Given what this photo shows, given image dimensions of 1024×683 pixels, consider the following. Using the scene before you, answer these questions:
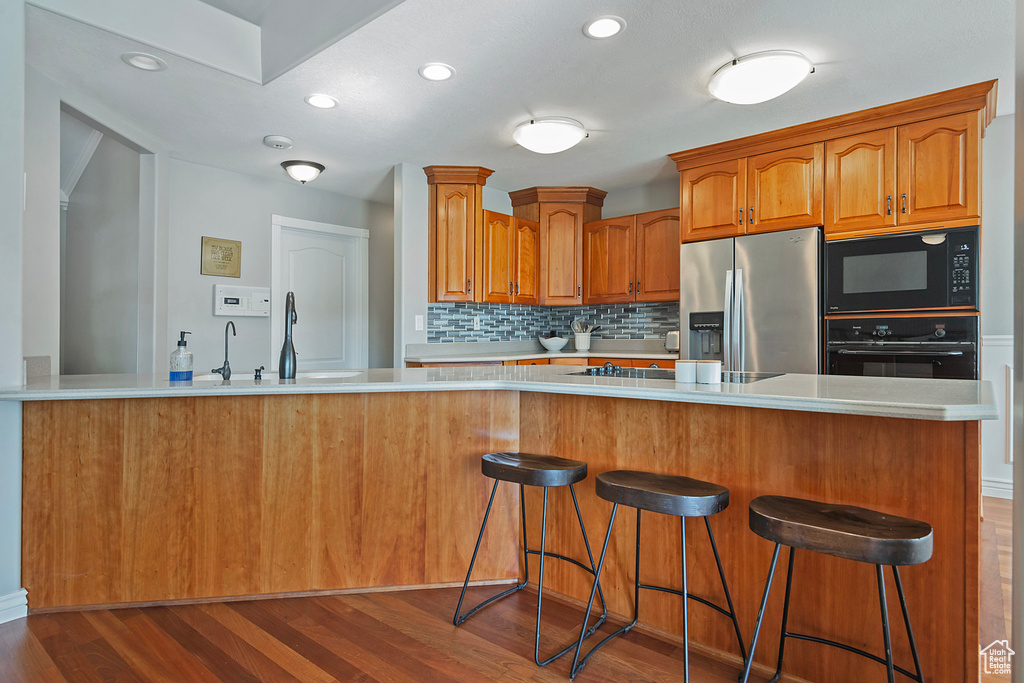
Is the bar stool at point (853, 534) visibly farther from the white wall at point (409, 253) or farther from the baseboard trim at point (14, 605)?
the white wall at point (409, 253)

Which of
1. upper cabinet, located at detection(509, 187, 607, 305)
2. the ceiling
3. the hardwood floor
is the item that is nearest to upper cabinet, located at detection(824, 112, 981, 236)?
the ceiling

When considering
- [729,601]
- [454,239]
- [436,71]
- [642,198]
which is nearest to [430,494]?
[729,601]

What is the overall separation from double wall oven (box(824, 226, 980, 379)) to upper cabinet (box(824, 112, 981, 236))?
0.12 metres

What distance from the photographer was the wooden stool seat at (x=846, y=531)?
1.17 meters

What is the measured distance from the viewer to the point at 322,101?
3.11 m

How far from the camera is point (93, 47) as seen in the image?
2541 millimetres

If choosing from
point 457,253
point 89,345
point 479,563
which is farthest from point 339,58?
point 89,345

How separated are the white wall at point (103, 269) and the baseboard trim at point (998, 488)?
554cm

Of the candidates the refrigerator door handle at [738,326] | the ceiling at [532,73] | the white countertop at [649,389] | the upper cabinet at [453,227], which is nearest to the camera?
the white countertop at [649,389]

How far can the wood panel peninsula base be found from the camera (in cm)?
154

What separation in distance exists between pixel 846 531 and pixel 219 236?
4.56 m

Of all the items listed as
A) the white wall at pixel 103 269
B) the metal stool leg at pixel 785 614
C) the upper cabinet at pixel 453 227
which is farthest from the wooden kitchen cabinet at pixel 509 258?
the metal stool leg at pixel 785 614

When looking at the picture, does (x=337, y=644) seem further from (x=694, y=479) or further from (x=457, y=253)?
(x=457, y=253)

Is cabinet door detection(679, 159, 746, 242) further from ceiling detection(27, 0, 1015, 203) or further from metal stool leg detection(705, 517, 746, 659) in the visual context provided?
metal stool leg detection(705, 517, 746, 659)
